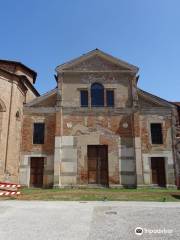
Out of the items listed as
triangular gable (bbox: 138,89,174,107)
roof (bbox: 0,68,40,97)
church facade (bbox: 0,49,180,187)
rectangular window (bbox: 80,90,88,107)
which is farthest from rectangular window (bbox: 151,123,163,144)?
roof (bbox: 0,68,40,97)

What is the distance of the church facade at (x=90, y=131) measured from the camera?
809 inches

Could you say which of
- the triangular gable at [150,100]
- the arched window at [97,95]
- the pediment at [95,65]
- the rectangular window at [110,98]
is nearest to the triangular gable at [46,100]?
the pediment at [95,65]

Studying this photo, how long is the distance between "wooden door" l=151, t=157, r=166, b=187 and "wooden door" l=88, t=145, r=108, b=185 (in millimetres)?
3827

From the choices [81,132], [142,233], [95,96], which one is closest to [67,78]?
[95,96]

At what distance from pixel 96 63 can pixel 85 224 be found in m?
17.6

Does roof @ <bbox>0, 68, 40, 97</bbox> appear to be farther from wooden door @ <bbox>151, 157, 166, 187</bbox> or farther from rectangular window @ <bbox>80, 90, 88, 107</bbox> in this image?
wooden door @ <bbox>151, 157, 166, 187</bbox>

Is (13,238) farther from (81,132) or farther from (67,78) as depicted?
(67,78)

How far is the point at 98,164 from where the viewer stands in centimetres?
2109

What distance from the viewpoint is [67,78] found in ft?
74.9

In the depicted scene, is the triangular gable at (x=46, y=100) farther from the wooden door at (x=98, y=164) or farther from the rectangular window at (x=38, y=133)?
the wooden door at (x=98, y=164)

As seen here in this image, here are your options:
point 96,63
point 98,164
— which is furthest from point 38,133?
point 96,63

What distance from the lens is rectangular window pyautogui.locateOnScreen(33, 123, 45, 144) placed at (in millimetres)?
21656

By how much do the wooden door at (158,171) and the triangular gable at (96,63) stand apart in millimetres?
7918

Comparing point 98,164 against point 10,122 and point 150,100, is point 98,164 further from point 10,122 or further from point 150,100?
point 10,122
